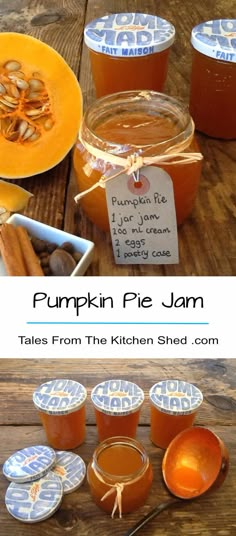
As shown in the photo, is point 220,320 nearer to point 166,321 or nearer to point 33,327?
point 166,321

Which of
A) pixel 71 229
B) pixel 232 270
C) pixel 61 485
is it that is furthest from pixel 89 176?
pixel 61 485

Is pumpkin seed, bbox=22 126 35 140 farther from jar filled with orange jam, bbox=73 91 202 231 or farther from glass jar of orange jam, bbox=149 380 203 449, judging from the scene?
glass jar of orange jam, bbox=149 380 203 449

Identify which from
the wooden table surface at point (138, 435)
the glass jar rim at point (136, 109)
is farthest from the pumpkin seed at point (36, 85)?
the wooden table surface at point (138, 435)

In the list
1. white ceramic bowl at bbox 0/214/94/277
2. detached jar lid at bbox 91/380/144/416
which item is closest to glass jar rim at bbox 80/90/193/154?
white ceramic bowl at bbox 0/214/94/277

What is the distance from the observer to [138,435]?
2.53ft

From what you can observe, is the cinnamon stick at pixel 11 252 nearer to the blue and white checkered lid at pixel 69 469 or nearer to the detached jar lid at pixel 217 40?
the blue and white checkered lid at pixel 69 469

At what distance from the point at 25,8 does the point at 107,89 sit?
0.53 metres

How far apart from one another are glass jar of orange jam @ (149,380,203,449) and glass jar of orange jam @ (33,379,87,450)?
7cm

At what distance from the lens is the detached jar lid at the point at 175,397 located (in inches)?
29.1

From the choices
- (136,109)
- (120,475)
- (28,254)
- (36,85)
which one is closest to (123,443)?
(120,475)

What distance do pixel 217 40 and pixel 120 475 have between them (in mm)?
572

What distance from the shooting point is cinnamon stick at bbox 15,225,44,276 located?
2.53 ft

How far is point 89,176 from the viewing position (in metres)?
0.81

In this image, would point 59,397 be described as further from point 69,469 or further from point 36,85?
point 36,85
